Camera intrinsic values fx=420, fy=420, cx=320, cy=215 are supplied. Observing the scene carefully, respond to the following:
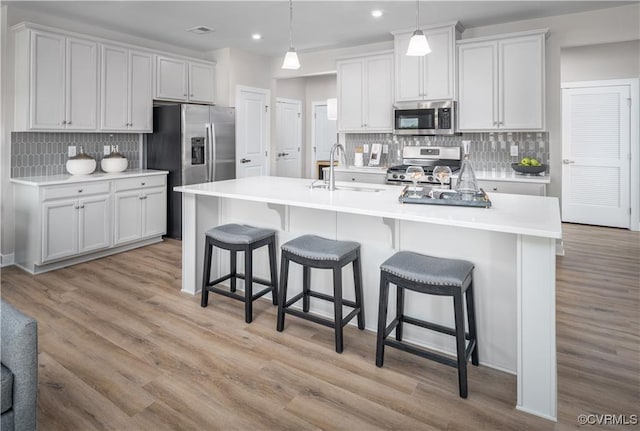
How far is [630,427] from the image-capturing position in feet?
6.00

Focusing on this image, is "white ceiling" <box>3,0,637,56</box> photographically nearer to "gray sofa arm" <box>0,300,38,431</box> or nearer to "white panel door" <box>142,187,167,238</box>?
"white panel door" <box>142,187,167,238</box>

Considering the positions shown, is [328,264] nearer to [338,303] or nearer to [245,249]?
[338,303]

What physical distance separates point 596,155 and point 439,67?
10.1ft

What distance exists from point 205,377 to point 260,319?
2.48 ft

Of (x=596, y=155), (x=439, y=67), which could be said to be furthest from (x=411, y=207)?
(x=596, y=155)

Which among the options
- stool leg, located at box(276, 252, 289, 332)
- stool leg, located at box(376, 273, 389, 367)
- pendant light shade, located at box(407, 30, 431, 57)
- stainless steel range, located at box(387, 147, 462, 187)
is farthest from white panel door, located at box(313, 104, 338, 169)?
stool leg, located at box(376, 273, 389, 367)

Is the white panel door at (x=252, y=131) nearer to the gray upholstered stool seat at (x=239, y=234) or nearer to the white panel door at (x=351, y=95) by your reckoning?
the white panel door at (x=351, y=95)

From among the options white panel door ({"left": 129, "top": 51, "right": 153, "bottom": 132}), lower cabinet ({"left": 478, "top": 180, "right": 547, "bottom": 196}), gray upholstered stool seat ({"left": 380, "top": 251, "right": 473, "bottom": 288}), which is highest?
white panel door ({"left": 129, "top": 51, "right": 153, "bottom": 132})

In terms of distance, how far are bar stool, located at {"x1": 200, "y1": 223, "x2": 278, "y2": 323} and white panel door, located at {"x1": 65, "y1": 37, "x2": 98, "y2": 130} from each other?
8.24 ft

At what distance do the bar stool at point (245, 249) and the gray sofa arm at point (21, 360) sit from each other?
4.74 feet

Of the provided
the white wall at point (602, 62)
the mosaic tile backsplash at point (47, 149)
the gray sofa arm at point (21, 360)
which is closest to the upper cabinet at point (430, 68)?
the white wall at point (602, 62)

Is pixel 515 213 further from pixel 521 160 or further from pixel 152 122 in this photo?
pixel 152 122

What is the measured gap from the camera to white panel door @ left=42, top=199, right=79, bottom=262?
3973 mm

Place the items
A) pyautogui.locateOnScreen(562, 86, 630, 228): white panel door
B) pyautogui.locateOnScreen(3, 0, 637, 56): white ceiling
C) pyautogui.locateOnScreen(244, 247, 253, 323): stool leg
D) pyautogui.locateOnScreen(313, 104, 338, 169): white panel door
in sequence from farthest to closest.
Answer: pyautogui.locateOnScreen(313, 104, 338, 169): white panel door
pyautogui.locateOnScreen(562, 86, 630, 228): white panel door
pyautogui.locateOnScreen(3, 0, 637, 56): white ceiling
pyautogui.locateOnScreen(244, 247, 253, 323): stool leg
